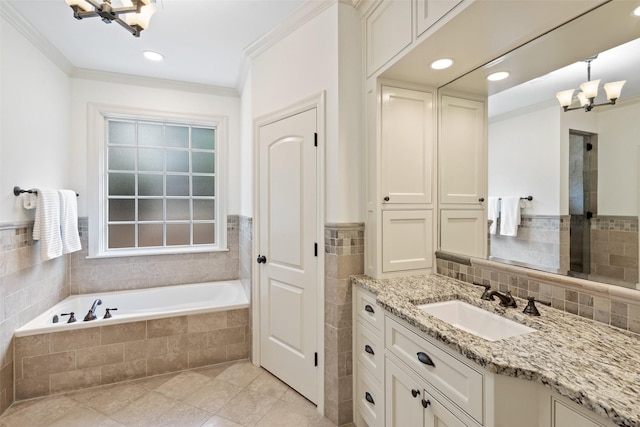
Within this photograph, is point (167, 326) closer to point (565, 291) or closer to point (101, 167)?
point (101, 167)

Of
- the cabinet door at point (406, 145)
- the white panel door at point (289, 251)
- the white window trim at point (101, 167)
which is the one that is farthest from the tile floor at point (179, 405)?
the cabinet door at point (406, 145)

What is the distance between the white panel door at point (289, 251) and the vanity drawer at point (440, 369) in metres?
0.78

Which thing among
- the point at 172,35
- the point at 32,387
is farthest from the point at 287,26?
the point at 32,387

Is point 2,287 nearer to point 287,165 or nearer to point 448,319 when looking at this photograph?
point 287,165

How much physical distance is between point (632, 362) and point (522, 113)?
4.06 feet

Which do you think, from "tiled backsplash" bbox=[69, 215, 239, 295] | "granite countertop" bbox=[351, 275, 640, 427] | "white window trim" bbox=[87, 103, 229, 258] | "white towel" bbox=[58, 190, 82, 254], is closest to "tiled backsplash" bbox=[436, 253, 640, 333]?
"granite countertop" bbox=[351, 275, 640, 427]

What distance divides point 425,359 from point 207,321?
2.04 m

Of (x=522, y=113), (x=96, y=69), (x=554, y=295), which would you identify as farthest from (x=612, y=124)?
(x=96, y=69)

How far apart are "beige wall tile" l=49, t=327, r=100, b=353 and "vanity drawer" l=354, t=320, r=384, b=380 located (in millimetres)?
2053

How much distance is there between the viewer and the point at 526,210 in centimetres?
157

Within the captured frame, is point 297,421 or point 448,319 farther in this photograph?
point 297,421

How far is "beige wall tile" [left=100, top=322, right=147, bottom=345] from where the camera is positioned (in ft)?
7.61


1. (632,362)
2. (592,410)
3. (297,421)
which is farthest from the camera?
(297,421)

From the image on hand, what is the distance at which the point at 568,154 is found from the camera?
1351mm
